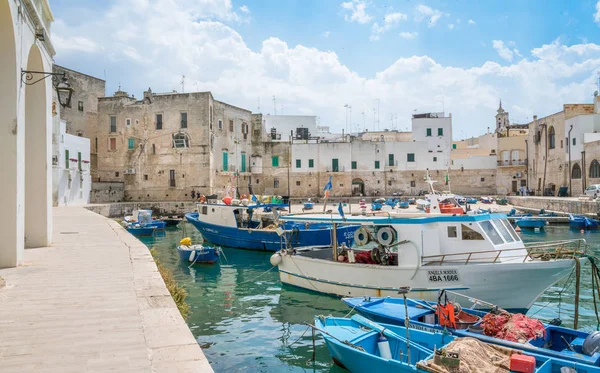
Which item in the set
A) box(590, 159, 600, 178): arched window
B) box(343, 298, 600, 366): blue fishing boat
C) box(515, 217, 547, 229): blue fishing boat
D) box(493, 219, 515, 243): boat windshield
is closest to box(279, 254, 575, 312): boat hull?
box(493, 219, 515, 243): boat windshield

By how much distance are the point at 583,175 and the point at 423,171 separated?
14432 millimetres

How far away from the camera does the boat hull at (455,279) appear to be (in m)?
10.6

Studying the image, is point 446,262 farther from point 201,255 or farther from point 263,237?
point 263,237

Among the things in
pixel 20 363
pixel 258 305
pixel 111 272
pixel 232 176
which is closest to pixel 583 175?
pixel 232 176

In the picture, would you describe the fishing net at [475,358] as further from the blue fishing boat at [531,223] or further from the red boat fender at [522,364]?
the blue fishing boat at [531,223]

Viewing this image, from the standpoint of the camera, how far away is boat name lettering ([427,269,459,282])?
1110 centimetres

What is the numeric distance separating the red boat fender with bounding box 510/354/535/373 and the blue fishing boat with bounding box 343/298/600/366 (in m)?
0.56

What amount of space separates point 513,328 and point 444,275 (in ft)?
13.0

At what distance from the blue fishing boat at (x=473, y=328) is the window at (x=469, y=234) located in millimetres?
3269

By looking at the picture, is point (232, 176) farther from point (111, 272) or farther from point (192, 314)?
point (111, 272)

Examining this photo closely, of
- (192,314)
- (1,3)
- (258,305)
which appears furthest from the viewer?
(258,305)

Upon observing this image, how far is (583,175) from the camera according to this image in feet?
119

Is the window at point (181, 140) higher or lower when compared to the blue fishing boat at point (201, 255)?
higher

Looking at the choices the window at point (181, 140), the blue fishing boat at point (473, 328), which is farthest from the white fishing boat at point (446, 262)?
the window at point (181, 140)
